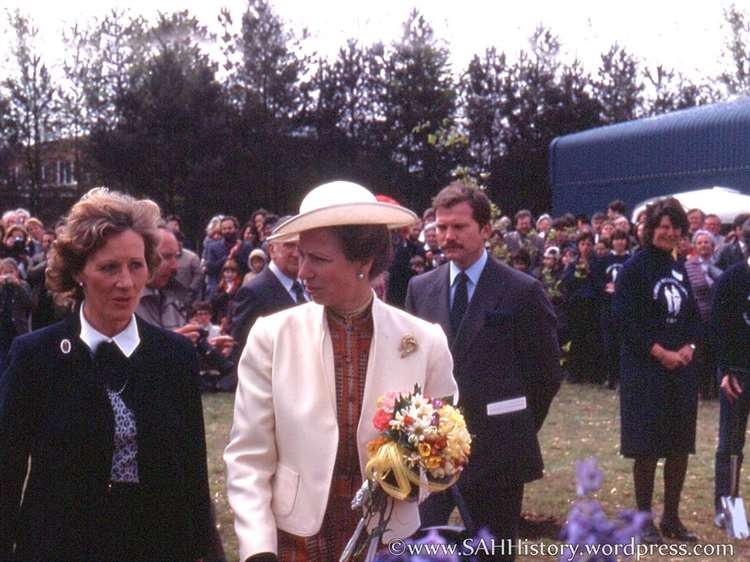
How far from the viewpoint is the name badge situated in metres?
6.14

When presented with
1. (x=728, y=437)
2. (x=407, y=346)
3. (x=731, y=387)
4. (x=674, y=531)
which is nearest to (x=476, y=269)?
(x=407, y=346)

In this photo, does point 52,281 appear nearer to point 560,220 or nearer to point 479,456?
point 479,456

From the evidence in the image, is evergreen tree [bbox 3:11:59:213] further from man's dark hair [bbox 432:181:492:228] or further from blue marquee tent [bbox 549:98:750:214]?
man's dark hair [bbox 432:181:492:228]

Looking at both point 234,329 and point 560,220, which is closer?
point 234,329

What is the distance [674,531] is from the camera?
8.62 meters

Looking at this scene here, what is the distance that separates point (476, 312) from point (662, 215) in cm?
257

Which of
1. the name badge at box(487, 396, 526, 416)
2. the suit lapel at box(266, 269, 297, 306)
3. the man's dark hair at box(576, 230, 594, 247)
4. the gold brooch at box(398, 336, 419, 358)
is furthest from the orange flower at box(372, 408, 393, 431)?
the man's dark hair at box(576, 230, 594, 247)

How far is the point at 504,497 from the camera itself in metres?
6.12

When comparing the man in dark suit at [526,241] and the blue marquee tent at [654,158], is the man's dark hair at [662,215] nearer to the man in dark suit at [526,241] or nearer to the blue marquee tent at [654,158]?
the man in dark suit at [526,241]

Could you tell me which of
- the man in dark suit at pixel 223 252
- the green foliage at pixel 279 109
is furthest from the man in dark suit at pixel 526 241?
the green foliage at pixel 279 109

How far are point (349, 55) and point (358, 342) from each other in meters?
46.2

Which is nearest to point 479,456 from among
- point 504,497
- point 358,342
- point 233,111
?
point 504,497

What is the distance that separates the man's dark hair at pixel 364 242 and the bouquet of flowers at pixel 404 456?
0.49m

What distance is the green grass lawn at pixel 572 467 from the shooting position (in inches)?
359
